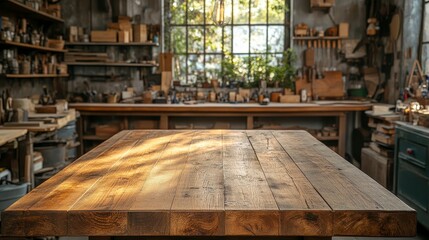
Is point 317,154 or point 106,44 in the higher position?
point 106,44

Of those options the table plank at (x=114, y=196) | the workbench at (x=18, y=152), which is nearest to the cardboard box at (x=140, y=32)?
the workbench at (x=18, y=152)

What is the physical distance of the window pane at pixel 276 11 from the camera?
6.85 metres

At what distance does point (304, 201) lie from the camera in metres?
1.67

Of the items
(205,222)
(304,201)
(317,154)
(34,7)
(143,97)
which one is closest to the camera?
(205,222)

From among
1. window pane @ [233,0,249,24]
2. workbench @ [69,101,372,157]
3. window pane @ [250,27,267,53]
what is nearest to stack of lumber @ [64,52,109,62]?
workbench @ [69,101,372,157]

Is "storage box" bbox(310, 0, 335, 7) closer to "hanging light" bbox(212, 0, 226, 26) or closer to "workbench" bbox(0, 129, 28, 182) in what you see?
"hanging light" bbox(212, 0, 226, 26)

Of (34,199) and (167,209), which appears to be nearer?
(167,209)

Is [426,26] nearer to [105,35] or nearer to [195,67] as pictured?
[195,67]

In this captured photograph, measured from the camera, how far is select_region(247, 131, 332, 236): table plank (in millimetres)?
1557

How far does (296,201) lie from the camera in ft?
5.46

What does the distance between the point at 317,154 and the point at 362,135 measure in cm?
401

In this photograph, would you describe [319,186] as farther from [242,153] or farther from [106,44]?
[106,44]

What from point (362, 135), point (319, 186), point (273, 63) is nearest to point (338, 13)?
point (273, 63)

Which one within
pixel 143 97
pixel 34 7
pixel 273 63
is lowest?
pixel 143 97
